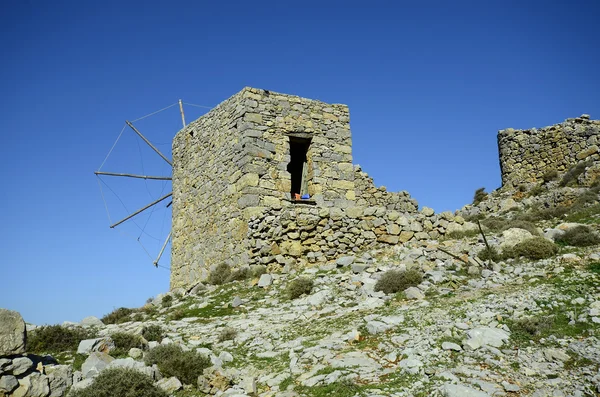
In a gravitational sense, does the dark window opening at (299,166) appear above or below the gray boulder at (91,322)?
above

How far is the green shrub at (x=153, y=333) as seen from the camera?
9.27 metres

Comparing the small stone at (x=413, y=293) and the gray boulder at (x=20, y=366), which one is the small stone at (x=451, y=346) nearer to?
the small stone at (x=413, y=293)

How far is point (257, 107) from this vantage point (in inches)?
632

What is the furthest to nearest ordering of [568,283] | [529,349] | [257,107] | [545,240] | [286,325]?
[257,107] < [545,240] < [286,325] < [568,283] < [529,349]

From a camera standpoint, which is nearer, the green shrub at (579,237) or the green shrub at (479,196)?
→ the green shrub at (579,237)

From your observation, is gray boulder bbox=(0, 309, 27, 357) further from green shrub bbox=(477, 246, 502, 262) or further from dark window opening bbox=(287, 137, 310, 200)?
dark window opening bbox=(287, 137, 310, 200)

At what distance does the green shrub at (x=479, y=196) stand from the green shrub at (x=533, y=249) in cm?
1565

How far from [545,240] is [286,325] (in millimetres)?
5966

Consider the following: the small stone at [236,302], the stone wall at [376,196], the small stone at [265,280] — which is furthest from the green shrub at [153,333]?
the stone wall at [376,196]

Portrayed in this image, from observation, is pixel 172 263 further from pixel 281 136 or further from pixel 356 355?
pixel 356 355

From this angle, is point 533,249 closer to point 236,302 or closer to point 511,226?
point 511,226

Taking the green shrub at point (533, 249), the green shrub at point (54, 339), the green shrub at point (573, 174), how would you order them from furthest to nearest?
the green shrub at point (573, 174), the green shrub at point (533, 249), the green shrub at point (54, 339)

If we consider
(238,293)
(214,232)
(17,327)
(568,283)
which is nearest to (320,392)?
(17,327)

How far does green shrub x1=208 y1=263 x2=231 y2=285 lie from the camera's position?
14.4m
